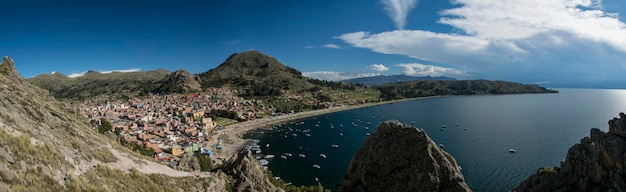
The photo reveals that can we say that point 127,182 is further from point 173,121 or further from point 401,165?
point 173,121

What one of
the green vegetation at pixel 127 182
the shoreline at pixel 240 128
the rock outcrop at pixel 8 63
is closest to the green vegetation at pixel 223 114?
the shoreline at pixel 240 128

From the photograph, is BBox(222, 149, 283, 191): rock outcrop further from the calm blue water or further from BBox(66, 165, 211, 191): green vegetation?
the calm blue water

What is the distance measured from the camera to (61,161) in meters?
14.9

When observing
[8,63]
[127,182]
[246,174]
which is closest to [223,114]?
[8,63]

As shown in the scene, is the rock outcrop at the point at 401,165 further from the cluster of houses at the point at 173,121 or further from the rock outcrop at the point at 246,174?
the cluster of houses at the point at 173,121

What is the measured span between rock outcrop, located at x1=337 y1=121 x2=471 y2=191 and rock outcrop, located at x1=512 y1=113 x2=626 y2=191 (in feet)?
33.5

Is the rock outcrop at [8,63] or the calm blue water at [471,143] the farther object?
the calm blue water at [471,143]

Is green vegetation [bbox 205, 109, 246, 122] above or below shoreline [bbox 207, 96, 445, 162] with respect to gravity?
above

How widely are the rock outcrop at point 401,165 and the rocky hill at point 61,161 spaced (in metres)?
11.4

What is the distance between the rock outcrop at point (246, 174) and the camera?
27.8m

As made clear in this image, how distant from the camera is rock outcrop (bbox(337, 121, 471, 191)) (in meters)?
12.3

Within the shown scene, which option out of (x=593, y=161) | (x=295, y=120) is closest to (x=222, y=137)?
(x=295, y=120)

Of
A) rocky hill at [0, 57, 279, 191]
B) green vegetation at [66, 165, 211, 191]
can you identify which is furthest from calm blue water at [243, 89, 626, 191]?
rocky hill at [0, 57, 279, 191]

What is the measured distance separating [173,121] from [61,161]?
93.5 meters
